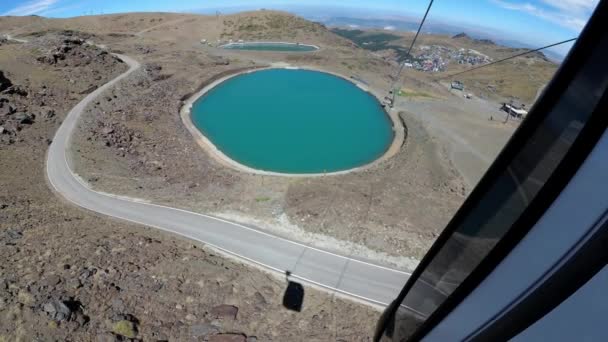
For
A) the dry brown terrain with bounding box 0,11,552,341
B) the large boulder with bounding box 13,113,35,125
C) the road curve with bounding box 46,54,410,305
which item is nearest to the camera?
the dry brown terrain with bounding box 0,11,552,341

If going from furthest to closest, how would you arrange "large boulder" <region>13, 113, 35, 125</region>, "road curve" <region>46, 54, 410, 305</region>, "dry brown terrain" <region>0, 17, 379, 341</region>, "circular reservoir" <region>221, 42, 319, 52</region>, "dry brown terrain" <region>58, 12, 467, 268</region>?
"circular reservoir" <region>221, 42, 319, 52</region> < "large boulder" <region>13, 113, 35, 125</region> < "dry brown terrain" <region>58, 12, 467, 268</region> < "road curve" <region>46, 54, 410, 305</region> < "dry brown terrain" <region>0, 17, 379, 341</region>

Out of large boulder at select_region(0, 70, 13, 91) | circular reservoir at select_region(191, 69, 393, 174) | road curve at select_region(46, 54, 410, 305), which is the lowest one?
circular reservoir at select_region(191, 69, 393, 174)

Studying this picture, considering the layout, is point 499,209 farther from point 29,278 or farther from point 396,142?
point 396,142

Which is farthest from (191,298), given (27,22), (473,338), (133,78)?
(27,22)

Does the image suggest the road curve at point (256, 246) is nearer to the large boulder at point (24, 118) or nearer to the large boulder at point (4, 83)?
the large boulder at point (24, 118)

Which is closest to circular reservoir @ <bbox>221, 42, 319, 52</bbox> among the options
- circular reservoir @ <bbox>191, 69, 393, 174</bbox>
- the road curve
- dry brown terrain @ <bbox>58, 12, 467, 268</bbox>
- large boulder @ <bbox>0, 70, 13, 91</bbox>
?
circular reservoir @ <bbox>191, 69, 393, 174</bbox>

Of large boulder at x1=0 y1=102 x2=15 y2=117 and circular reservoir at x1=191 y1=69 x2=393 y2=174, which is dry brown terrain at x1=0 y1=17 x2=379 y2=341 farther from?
circular reservoir at x1=191 y1=69 x2=393 y2=174

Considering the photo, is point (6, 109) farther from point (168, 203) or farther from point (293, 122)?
point (293, 122)
